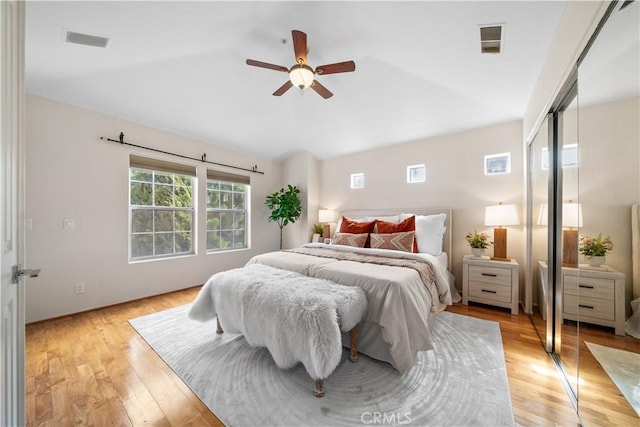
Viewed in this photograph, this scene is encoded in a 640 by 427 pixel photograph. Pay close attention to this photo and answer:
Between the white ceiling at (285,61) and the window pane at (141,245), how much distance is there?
5.19 ft

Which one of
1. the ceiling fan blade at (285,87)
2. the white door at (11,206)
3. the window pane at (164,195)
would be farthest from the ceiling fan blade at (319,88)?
the window pane at (164,195)

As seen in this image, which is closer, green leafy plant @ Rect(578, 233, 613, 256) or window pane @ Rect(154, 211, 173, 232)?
green leafy plant @ Rect(578, 233, 613, 256)

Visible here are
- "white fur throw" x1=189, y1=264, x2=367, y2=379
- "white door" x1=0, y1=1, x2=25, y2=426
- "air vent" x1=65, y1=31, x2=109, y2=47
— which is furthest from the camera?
"air vent" x1=65, y1=31, x2=109, y2=47

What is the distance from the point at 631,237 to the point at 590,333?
596mm

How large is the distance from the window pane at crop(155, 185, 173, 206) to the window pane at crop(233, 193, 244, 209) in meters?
1.08

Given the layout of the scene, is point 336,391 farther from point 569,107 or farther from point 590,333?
point 569,107

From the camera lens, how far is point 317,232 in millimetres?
4781

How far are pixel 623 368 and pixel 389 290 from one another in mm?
1100

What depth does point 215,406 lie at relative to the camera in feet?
4.79

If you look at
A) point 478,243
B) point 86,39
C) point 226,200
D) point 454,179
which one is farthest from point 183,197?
point 478,243

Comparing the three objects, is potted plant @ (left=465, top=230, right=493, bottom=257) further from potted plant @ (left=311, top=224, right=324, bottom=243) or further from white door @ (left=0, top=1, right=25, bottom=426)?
white door @ (left=0, top=1, right=25, bottom=426)

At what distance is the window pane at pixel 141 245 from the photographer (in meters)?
3.34

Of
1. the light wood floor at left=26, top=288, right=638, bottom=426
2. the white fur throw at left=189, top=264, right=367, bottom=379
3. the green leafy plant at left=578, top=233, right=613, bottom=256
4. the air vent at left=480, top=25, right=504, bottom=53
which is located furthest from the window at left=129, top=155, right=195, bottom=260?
the green leafy plant at left=578, top=233, right=613, bottom=256

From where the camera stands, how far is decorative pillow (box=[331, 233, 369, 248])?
3.28 metres
